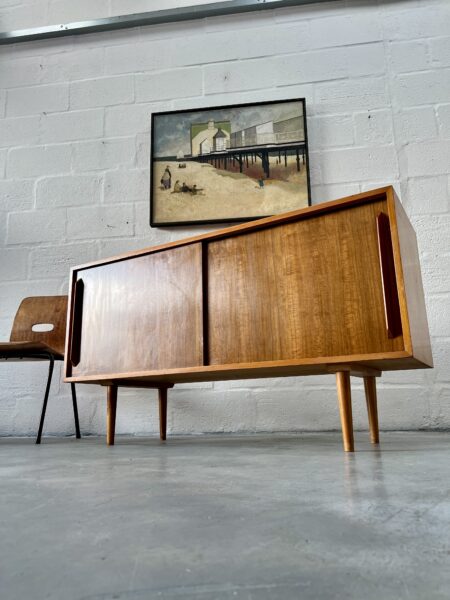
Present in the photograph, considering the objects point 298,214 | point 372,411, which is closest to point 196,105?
point 298,214

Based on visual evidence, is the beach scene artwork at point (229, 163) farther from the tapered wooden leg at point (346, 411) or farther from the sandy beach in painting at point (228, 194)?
the tapered wooden leg at point (346, 411)

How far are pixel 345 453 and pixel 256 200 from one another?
1.62m

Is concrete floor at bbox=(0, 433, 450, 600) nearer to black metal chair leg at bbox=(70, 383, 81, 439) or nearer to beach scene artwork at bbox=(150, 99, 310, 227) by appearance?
black metal chair leg at bbox=(70, 383, 81, 439)

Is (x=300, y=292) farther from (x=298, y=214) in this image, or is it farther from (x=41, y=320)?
(x=41, y=320)

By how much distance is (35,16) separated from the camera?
3.10m

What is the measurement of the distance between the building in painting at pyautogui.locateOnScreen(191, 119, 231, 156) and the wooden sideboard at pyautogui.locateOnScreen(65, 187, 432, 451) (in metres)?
1.17

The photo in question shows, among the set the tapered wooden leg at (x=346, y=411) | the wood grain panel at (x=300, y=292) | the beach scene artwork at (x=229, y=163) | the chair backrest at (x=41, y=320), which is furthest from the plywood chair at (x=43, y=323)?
the tapered wooden leg at (x=346, y=411)

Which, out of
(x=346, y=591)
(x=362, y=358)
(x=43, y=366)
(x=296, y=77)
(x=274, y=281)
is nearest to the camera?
(x=346, y=591)

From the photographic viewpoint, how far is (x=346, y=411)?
132 cm

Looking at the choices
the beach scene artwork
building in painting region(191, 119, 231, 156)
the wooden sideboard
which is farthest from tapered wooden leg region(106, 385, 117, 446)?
building in painting region(191, 119, 231, 156)

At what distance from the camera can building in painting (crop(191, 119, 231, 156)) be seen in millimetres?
2695

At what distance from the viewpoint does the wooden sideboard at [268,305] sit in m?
1.28

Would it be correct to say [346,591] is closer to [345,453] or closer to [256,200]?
[345,453]

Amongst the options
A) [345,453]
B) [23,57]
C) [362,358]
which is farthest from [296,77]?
[345,453]
